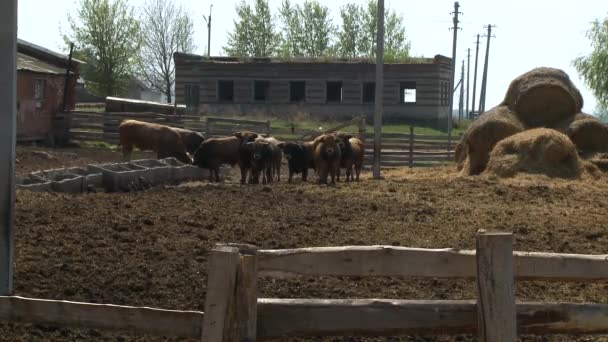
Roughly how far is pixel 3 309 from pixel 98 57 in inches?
2474

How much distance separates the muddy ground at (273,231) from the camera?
923cm

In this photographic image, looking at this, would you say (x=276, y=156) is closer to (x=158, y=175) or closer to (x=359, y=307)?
(x=158, y=175)

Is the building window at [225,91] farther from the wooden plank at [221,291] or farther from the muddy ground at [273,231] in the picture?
the wooden plank at [221,291]

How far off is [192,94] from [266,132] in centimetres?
1843

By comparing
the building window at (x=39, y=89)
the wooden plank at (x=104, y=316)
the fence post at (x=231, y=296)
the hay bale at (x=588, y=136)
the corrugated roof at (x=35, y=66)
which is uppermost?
the corrugated roof at (x=35, y=66)

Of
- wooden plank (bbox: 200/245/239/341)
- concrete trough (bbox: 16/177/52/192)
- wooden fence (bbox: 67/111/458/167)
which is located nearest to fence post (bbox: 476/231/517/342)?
wooden plank (bbox: 200/245/239/341)

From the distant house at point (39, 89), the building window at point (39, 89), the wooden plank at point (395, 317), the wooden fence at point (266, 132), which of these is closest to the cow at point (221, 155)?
the wooden fence at point (266, 132)

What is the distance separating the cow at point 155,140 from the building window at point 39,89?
7.40 metres

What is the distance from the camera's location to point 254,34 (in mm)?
81750

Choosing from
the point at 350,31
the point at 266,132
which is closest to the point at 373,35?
the point at 350,31

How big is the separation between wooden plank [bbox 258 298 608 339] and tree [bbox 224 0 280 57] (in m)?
75.8

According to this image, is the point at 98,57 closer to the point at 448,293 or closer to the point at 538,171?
the point at 538,171

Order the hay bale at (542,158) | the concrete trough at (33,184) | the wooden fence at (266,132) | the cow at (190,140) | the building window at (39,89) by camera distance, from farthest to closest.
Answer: the building window at (39,89) → the wooden fence at (266,132) → the cow at (190,140) → the hay bale at (542,158) → the concrete trough at (33,184)

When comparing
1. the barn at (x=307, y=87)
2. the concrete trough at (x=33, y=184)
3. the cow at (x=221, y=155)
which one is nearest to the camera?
the concrete trough at (x=33, y=184)
